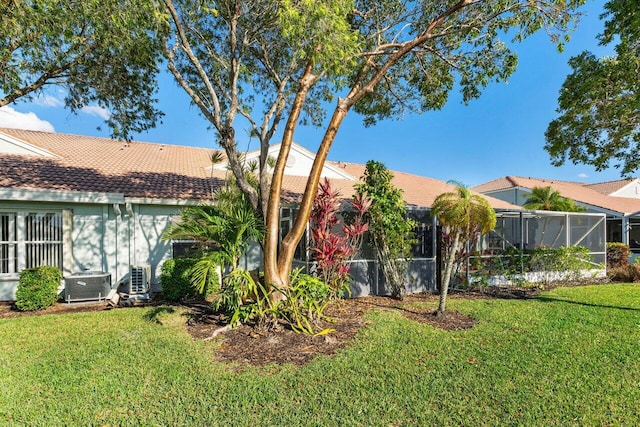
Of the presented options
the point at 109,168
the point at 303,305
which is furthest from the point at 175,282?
the point at 109,168

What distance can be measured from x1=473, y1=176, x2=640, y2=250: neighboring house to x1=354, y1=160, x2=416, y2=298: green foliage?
1543 centimetres

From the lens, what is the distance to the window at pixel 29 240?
8.90m

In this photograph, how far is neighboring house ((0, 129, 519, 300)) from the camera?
8953 mm

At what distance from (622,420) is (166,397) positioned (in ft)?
16.3

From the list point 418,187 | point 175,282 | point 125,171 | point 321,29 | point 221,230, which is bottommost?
point 175,282

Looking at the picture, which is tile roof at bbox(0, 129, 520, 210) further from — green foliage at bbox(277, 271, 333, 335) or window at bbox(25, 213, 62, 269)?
green foliage at bbox(277, 271, 333, 335)

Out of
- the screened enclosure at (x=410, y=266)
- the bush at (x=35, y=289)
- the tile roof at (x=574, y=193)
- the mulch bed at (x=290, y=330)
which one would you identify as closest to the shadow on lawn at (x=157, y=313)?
the mulch bed at (x=290, y=330)

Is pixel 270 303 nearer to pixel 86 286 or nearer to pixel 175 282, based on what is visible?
pixel 175 282

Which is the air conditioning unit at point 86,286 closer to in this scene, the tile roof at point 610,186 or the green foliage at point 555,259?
the green foliage at point 555,259

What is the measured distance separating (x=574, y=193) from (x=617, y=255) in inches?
417

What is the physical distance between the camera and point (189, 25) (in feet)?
27.3

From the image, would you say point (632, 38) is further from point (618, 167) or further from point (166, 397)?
point (166, 397)

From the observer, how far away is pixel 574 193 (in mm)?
24797

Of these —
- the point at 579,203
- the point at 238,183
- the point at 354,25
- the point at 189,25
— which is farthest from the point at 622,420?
the point at 579,203
